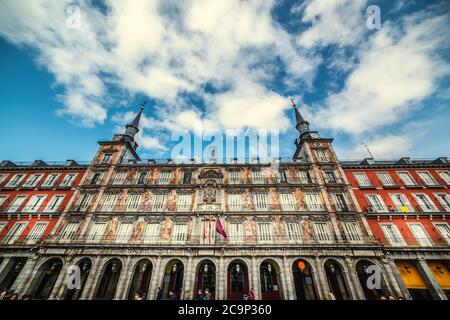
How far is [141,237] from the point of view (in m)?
20.3

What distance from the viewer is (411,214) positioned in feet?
67.8

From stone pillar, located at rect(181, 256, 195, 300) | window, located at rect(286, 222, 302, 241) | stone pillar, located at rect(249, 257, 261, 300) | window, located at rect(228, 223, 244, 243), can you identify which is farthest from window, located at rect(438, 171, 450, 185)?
stone pillar, located at rect(181, 256, 195, 300)

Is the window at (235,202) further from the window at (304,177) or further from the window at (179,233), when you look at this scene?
the window at (304,177)

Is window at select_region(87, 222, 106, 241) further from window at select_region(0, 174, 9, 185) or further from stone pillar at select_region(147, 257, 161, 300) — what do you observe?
window at select_region(0, 174, 9, 185)

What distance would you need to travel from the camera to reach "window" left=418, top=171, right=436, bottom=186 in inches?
905

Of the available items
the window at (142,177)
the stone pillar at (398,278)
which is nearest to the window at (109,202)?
the window at (142,177)

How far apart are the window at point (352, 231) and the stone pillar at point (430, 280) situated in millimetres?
5419

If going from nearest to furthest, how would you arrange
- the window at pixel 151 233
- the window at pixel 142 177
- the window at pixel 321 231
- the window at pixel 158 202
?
the window at pixel 321 231, the window at pixel 151 233, the window at pixel 158 202, the window at pixel 142 177

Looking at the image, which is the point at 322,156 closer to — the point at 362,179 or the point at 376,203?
the point at 362,179

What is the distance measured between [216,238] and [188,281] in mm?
4546

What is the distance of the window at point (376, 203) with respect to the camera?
21444 millimetres
